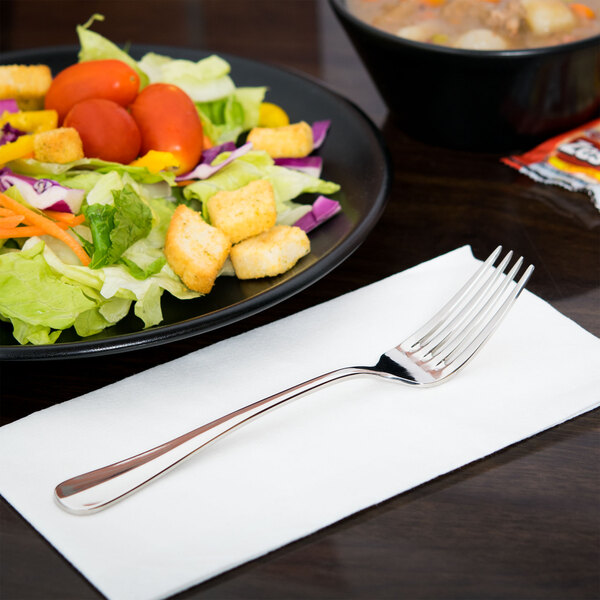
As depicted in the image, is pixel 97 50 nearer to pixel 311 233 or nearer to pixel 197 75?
pixel 197 75

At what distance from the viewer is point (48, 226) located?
1094 millimetres

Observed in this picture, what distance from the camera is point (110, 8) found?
230 centimetres

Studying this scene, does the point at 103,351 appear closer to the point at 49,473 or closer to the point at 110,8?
the point at 49,473

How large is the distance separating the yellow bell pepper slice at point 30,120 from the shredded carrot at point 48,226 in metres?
0.26

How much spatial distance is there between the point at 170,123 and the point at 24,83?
0.29m

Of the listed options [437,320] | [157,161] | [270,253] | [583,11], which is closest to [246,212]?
[270,253]

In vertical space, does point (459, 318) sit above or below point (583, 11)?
below

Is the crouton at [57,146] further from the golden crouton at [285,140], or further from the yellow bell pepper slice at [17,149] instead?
the golden crouton at [285,140]

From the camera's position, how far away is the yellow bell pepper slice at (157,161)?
1.28 meters

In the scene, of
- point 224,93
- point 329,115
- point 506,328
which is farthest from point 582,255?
point 224,93

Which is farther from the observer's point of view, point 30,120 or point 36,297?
point 30,120

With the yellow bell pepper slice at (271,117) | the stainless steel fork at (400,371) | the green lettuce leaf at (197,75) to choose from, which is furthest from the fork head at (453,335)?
the green lettuce leaf at (197,75)

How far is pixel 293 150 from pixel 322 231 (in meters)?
0.22

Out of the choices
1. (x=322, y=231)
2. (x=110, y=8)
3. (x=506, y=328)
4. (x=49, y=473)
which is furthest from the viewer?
(x=110, y=8)
